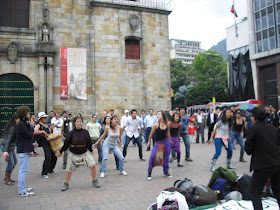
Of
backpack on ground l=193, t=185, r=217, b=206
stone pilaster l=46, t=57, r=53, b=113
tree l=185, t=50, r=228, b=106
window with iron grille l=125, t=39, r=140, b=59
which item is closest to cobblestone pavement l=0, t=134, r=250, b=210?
backpack on ground l=193, t=185, r=217, b=206

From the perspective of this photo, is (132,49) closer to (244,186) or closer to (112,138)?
(112,138)

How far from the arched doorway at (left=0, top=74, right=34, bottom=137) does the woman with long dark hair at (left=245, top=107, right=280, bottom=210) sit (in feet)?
49.8

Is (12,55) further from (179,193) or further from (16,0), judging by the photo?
(179,193)

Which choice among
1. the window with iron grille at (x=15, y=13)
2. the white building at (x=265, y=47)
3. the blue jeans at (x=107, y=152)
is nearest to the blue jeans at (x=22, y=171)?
the blue jeans at (x=107, y=152)

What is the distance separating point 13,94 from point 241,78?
34941 millimetres

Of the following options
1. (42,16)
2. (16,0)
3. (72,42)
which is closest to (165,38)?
(72,42)

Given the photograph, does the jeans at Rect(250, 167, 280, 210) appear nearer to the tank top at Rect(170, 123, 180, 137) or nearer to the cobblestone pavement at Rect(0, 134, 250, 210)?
the cobblestone pavement at Rect(0, 134, 250, 210)

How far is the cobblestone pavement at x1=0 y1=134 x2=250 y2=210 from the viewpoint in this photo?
208 inches

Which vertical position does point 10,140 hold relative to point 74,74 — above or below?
below

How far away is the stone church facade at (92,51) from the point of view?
1659 cm

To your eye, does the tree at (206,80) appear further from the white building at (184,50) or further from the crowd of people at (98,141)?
the white building at (184,50)

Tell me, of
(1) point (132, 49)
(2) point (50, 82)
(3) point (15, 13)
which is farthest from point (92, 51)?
(3) point (15, 13)

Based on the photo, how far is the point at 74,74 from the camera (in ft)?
57.0

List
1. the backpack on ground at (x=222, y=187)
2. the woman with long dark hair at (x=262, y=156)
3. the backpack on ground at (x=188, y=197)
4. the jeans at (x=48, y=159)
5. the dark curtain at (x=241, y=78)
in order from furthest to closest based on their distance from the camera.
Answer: the dark curtain at (x=241, y=78), the jeans at (x=48, y=159), the backpack on ground at (x=222, y=187), the backpack on ground at (x=188, y=197), the woman with long dark hair at (x=262, y=156)
